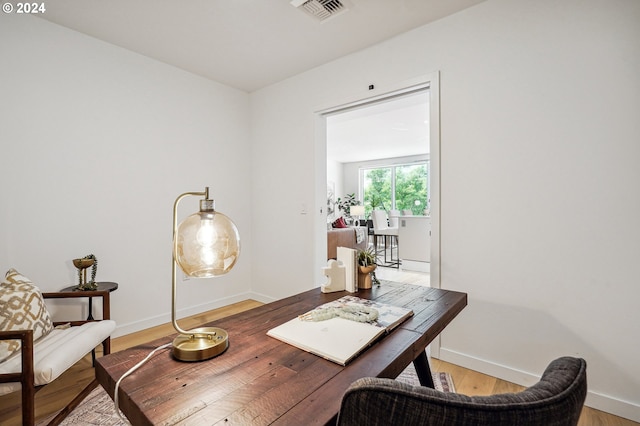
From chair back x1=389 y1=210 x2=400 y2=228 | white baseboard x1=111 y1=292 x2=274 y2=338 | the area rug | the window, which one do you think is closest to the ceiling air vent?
the area rug

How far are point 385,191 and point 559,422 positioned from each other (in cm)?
896

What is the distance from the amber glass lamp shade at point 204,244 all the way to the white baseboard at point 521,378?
6.37 feet

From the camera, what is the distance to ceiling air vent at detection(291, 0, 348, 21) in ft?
6.58

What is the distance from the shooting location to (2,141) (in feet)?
6.83

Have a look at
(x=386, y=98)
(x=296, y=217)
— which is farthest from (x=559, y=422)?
(x=296, y=217)

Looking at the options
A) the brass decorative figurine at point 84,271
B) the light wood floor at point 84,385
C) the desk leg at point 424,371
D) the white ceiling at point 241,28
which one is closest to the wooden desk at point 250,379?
the desk leg at point 424,371

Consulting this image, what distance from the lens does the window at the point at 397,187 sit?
8.43m

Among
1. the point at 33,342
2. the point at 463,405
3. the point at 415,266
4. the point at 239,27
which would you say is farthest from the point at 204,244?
the point at 415,266

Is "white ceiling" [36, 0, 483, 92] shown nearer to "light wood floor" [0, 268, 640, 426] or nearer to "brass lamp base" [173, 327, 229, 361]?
"brass lamp base" [173, 327, 229, 361]

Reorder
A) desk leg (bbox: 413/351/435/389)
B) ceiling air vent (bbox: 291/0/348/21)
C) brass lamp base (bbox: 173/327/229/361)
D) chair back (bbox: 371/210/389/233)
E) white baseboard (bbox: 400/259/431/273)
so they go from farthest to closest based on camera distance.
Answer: chair back (bbox: 371/210/389/233)
white baseboard (bbox: 400/259/431/273)
ceiling air vent (bbox: 291/0/348/21)
desk leg (bbox: 413/351/435/389)
brass lamp base (bbox: 173/327/229/361)

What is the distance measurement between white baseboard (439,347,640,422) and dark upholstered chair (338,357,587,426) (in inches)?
69.6

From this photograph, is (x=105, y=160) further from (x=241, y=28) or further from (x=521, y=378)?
(x=521, y=378)

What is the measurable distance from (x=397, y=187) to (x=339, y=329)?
27.0ft

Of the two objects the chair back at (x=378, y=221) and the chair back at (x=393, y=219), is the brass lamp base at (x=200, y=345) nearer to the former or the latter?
the chair back at (x=378, y=221)
